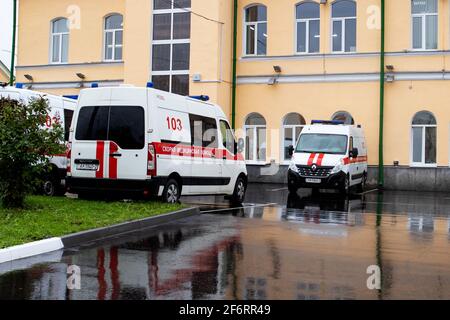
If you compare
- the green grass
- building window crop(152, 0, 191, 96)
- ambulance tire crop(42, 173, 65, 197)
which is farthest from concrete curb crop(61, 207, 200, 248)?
building window crop(152, 0, 191, 96)

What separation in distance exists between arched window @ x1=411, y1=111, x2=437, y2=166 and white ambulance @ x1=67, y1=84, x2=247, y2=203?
13.0 metres

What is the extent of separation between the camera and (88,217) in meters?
10.5

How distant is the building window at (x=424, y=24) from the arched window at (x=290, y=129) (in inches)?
217

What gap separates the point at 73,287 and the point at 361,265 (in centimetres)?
358

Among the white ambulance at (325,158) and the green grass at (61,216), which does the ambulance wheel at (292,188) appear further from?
the green grass at (61,216)

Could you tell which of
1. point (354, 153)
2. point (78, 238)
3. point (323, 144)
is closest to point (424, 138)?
point (354, 153)

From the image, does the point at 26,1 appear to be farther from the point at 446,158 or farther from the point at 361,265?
the point at 361,265

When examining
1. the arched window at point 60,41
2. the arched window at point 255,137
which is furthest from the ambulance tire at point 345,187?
the arched window at point 60,41

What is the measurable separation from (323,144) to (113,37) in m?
13.2

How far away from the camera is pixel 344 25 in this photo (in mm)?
25047

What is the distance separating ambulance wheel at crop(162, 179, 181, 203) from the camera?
1305 cm

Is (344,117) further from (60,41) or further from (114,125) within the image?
(60,41)

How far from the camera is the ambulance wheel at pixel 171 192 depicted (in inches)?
514

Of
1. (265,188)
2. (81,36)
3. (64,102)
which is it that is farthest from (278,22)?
(64,102)
